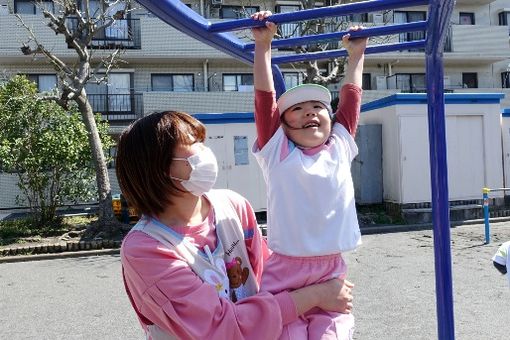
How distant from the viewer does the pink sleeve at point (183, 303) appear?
1.16 meters

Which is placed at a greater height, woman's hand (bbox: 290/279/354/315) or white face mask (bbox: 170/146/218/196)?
white face mask (bbox: 170/146/218/196)

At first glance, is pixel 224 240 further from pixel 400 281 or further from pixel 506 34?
pixel 506 34

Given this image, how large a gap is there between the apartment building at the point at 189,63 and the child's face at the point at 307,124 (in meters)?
13.4

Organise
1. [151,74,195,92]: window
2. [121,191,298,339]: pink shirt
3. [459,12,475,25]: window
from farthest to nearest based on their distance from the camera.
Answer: [459,12,475,25]: window
[151,74,195,92]: window
[121,191,298,339]: pink shirt

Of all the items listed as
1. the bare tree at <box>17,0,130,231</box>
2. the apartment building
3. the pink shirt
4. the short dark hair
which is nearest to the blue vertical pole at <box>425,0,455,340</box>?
the pink shirt

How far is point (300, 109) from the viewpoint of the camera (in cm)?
160

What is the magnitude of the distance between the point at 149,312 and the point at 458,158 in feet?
35.5

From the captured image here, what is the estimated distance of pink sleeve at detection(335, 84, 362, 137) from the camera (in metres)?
1.70

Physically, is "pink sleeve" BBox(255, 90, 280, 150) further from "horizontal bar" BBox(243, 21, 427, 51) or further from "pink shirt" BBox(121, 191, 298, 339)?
"pink shirt" BBox(121, 191, 298, 339)

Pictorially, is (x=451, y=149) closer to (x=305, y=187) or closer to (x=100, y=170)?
(x=100, y=170)

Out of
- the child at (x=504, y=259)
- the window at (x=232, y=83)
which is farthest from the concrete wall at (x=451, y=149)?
the child at (x=504, y=259)

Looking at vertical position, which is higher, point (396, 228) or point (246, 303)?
point (246, 303)

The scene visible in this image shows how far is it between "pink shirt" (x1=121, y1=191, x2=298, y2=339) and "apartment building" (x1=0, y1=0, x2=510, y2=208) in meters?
13.9

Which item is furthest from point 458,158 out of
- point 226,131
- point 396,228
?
A: point 226,131
